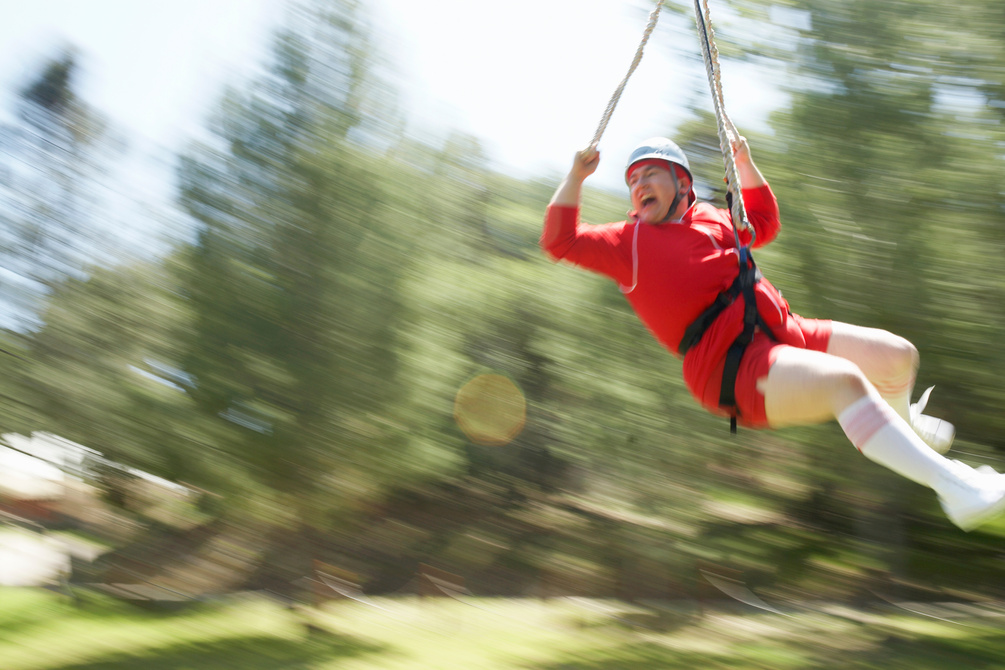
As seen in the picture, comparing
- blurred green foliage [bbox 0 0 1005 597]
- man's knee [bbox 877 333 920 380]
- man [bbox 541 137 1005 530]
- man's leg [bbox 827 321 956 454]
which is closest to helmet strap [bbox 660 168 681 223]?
man [bbox 541 137 1005 530]

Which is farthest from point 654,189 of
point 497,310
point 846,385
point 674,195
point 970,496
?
point 497,310

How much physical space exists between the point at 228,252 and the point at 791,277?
397cm

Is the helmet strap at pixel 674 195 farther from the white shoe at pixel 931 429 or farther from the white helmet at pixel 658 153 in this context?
the white shoe at pixel 931 429

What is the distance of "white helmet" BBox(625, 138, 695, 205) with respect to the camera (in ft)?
7.24

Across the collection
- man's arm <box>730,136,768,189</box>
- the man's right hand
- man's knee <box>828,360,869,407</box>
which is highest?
man's arm <box>730,136,768,189</box>

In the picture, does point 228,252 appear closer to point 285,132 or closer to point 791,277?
point 285,132

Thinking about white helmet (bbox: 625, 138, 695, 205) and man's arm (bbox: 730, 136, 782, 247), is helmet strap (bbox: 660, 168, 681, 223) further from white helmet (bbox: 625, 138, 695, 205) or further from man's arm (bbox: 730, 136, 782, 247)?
man's arm (bbox: 730, 136, 782, 247)

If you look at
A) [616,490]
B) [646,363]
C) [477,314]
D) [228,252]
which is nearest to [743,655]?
[616,490]

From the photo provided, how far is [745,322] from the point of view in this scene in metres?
2.07

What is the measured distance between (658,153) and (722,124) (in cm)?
24

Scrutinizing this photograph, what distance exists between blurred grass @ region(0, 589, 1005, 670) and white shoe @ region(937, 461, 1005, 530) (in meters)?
3.65

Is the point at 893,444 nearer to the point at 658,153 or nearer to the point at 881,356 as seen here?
the point at 881,356

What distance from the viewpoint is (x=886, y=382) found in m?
2.26

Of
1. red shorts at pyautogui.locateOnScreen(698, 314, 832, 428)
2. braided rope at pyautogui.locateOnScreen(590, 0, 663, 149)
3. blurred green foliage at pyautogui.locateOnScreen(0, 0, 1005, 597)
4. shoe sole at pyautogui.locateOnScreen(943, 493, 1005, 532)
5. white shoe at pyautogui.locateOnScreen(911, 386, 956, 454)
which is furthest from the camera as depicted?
blurred green foliage at pyautogui.locateOnScreen(0, 0, 1005, 597)
